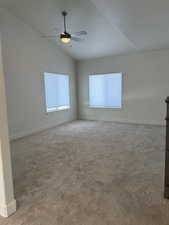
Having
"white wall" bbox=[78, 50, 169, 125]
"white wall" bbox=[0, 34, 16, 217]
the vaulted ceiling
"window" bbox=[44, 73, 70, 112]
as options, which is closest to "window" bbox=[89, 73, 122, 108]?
"white wall" bbox=[78, 50, 169, 125]

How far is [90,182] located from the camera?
2305mm

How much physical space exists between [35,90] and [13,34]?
1.63 meters

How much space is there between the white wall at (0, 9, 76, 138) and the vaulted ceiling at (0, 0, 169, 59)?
1.18 feet

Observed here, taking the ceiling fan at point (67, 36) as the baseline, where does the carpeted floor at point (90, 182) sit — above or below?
below

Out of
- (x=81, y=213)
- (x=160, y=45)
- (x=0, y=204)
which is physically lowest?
(x=81, y=213)

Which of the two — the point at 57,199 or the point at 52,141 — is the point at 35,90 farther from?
the point at 57,199

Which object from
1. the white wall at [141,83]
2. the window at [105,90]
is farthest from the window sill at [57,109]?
the white wall at [141,83]

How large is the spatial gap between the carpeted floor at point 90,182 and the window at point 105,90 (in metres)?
2.65

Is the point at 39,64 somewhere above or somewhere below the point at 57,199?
above

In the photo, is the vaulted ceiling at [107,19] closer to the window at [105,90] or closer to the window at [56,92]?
the window at [105,90]

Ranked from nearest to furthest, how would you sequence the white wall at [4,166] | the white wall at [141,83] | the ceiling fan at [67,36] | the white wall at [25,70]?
1. the white wall at [4,166]
2. the ceiling fan at [67,36]
3. the white wall at [25,70]
4. the white wall at [141,83]

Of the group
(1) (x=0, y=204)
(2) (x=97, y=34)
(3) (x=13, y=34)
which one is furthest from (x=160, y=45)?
(1) (x=0, y=204)

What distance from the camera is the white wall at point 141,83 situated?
18.4 ft

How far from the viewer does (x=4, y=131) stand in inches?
62.8
